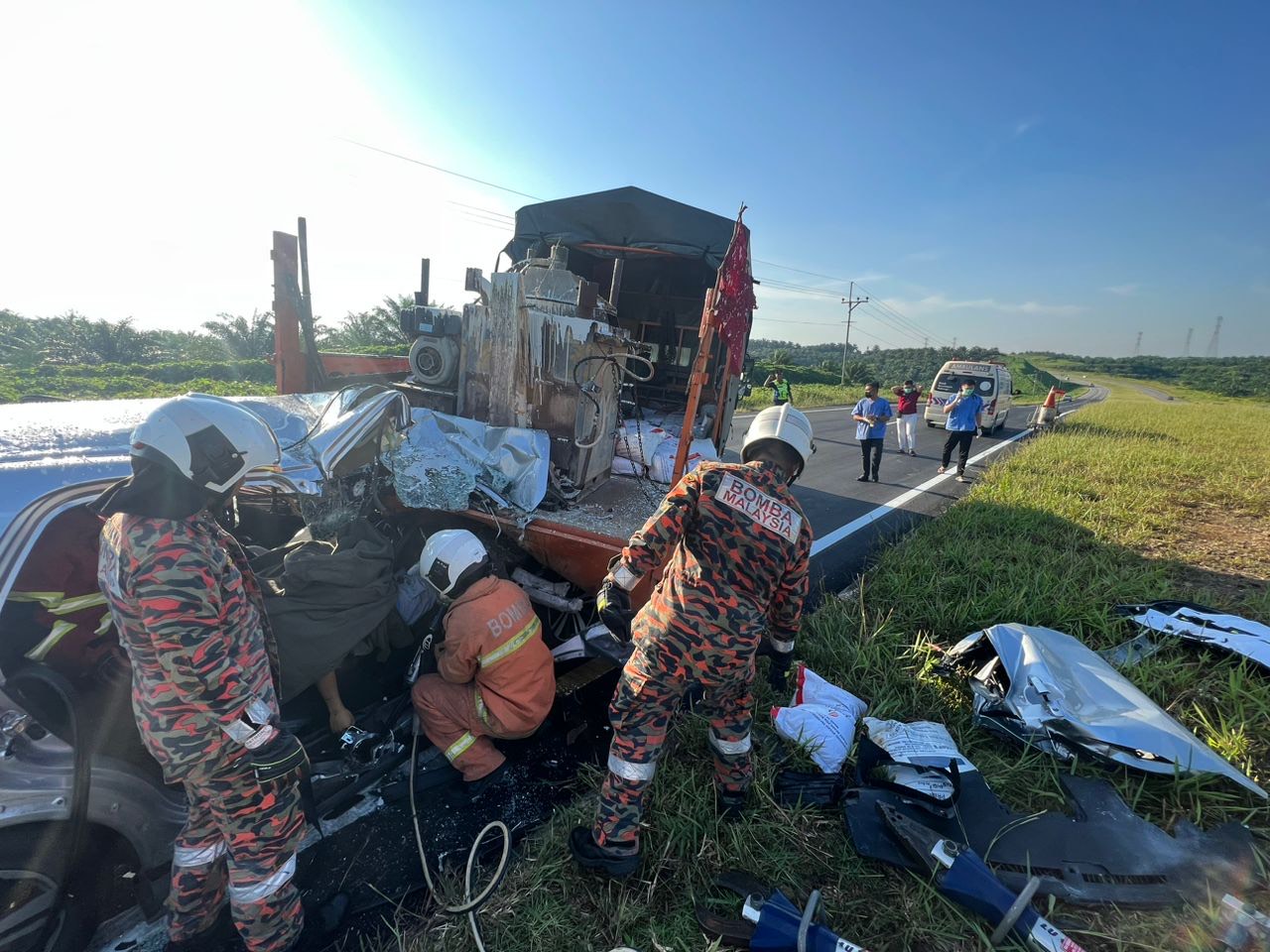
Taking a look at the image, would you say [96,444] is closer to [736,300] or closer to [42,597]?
[42,597]

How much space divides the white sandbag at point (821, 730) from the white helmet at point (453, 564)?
5.56 ft

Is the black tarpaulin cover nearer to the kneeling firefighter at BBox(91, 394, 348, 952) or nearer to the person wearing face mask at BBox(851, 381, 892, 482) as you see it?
the person wearing face mask at BBox(851, 381, 892, 482)

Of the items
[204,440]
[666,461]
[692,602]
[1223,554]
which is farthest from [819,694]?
[1223,554]

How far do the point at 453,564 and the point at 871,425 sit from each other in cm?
752

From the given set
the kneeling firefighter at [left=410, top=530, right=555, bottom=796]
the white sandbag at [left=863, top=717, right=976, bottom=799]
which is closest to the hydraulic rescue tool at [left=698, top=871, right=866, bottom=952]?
the white sandbag at [left=863, top=717, right=976, bottom=799]

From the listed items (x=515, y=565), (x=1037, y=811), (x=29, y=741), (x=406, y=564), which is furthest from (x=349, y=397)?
(x=1037, y=811)

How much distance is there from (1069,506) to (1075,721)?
15.6 feet

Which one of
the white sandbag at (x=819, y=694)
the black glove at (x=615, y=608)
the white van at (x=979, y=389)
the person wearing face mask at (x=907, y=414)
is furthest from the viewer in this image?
the white van at (x=979, y=389)

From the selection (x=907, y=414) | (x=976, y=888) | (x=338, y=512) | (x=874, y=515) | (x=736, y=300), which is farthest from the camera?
(x=907, y=414)

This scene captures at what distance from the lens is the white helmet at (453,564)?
102 inches

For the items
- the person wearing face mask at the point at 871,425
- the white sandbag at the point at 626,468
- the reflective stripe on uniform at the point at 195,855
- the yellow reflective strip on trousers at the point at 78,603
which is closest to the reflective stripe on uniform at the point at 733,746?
the reflective stripe on uniform at the point at 195,855

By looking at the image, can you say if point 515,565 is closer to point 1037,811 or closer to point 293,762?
point 293,762

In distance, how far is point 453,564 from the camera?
258 cm

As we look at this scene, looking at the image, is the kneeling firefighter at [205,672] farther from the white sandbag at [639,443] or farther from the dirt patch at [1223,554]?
the dirt patch at [1223,554]
